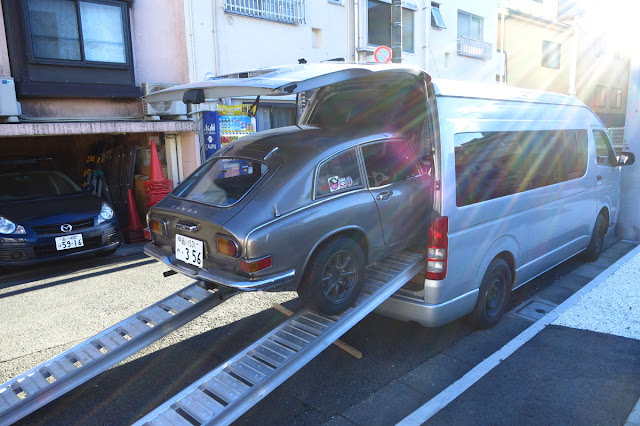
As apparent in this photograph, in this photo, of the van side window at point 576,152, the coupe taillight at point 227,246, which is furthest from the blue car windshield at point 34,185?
the van side window at point 576,152

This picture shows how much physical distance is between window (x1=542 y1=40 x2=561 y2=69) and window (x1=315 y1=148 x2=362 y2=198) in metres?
21.6

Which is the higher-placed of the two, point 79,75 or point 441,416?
point 79,75

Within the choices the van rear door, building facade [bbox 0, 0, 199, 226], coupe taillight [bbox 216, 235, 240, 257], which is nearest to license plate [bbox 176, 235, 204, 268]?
coupe taillight [bbox 216, 235, 240, 257]

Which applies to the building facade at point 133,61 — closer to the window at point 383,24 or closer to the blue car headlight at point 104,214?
the window at point 383,24

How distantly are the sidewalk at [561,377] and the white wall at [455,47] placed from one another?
11.0 meters

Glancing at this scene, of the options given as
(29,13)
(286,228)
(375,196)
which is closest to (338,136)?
(375,196)

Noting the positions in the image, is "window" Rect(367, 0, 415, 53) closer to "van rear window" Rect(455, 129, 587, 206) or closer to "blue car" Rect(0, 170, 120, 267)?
"van rear window" Rect(455, 129, 587, 206)

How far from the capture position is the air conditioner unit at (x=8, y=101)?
711 centimetres

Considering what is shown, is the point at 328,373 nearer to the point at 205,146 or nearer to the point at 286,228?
the point at 286,228

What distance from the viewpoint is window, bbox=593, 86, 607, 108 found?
26828mm

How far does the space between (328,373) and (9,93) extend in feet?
22.4

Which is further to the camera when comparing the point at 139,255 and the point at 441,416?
the point at 139,255

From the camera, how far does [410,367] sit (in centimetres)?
377

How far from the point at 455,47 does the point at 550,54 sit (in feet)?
32.4
